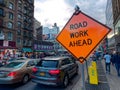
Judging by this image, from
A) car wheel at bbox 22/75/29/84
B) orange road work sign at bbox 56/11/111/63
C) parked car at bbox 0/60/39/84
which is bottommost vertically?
car wheel at bbox 22/75/29/84

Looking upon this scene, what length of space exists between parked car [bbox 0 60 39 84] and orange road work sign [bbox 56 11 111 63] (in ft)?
17.1

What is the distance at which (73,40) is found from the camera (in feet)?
11.3

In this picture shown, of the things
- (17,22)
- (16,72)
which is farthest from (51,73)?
(17,22)

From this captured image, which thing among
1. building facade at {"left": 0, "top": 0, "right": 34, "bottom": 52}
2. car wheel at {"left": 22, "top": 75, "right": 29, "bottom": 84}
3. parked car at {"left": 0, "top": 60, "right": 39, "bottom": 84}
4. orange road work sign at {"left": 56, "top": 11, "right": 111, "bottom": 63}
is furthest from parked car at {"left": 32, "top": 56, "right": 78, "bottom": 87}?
building facade at {"left": 0, "top": 0, "right": 34, "bottom": 52}

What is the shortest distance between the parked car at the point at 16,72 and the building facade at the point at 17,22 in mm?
26794

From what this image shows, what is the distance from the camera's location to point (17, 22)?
42.5 meters

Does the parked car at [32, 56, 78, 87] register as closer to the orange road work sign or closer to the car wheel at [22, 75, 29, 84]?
the car wheel at [22, 75, 29, 84]

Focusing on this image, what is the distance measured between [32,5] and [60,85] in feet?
161

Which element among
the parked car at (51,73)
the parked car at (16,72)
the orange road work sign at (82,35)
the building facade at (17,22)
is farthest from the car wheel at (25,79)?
the building facade at (17,22)

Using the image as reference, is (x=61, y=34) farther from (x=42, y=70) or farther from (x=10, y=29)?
(x=10, y=29)

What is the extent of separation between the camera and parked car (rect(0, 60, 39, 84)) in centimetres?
781

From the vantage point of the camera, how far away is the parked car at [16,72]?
7812 millimetres

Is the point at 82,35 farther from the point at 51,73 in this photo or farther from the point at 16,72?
the point at 16,72

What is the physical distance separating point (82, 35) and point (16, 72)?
5806mm
